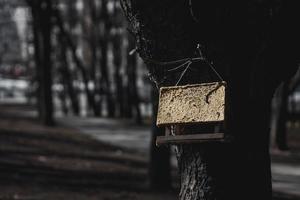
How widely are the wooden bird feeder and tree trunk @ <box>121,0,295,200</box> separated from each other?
28 cm

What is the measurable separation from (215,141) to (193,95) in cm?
30

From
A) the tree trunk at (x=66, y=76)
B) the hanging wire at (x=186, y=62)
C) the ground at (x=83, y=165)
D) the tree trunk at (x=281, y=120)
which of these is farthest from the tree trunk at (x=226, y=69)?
the tree trunk at (x=66, y=76)

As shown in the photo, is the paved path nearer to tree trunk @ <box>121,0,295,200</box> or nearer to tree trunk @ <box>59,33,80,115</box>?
tree trunk @ <box>59,33,80,115</box>

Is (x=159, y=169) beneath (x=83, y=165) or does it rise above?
above

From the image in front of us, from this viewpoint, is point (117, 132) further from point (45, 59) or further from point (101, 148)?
point (101, 148)

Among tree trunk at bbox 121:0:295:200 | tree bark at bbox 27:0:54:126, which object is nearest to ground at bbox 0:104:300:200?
tree bark at bbox 27:0:54:126

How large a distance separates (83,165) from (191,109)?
11.5 metres

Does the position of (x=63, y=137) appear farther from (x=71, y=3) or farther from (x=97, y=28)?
(x=71, y=3)

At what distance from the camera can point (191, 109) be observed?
4.44 metres

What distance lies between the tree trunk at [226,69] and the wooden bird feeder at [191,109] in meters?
0.28

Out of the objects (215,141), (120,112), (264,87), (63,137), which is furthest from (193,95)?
(120,112)

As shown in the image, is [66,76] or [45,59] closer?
[45,59]

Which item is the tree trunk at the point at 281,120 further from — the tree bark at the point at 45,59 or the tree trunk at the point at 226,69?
the tree trunk at the point at 226,69

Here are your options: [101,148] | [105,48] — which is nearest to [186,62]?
[101,148]
